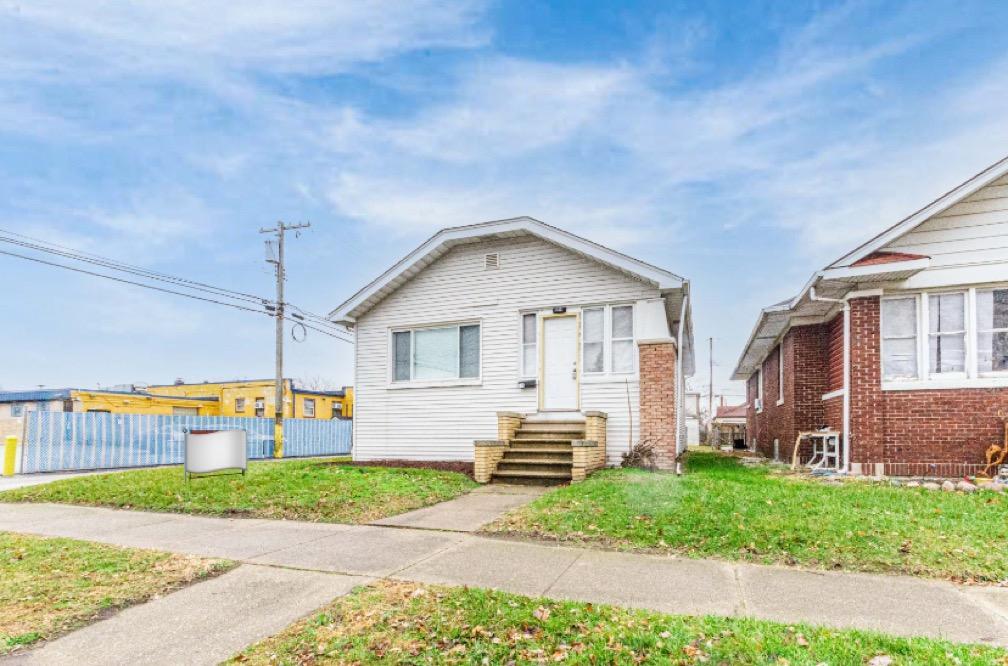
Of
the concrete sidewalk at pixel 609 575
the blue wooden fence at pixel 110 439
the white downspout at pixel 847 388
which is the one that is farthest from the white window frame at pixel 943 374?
the blue wooden fence at pixel 110 439

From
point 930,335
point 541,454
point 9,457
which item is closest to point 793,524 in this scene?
point 541,454

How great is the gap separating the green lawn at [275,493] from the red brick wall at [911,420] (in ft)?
23.3

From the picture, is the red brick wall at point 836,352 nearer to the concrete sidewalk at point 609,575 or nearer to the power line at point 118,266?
the concrete sidewalk at point 609,575

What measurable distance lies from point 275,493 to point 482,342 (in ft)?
17.8

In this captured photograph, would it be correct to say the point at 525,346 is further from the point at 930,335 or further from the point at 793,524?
the point at 930,335

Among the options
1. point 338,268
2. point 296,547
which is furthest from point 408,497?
point 338,268

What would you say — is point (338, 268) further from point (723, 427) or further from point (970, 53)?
point (970, 53)

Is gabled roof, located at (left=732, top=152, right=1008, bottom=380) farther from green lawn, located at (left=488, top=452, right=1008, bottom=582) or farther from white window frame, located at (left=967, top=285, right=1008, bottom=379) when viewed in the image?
green lawn, located at (left=488, top=452, right=1008, bottom=582)

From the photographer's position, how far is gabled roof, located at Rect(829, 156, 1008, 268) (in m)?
9.67

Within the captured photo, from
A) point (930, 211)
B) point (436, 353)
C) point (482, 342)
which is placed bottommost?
point (436, 353)

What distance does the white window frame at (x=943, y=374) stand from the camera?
9.75 metres

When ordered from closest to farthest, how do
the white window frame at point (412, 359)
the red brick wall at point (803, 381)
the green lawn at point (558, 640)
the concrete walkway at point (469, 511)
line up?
the green lawn at point (558, 640)
the concrete walkway at point (469, 511)
the white window frame at point (412, 359)
the red brick wall at point (803, 381)

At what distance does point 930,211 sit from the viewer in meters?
9.95

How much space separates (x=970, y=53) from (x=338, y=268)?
1107 inches
